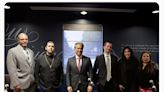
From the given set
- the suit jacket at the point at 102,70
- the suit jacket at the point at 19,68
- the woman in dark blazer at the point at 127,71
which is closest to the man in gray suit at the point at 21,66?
the suit jacket at the point at 19,68

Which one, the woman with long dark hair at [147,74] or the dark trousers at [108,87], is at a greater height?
the woman with long dark hair at [147,74]

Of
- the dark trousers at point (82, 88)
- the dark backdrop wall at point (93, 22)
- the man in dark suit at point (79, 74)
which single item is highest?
the dark backdrop wall at point (93, 22)

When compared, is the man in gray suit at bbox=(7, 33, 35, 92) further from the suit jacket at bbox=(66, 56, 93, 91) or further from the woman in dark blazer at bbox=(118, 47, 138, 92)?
the woman in dark blazer at bbox=(118, 47, 138, 92)

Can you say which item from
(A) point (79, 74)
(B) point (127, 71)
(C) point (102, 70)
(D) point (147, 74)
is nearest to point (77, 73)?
(A) point (79, 74)

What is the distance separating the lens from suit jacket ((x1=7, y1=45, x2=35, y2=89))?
118cm

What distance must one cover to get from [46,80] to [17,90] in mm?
154

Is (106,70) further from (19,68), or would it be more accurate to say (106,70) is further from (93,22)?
(19,68)

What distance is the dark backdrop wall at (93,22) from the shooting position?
1.20 m

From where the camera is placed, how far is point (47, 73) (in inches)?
49.3

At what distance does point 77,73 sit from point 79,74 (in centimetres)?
1

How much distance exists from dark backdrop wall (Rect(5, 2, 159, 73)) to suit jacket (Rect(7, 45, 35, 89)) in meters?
0.04

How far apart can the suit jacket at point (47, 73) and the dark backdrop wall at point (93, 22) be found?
0.08 metres

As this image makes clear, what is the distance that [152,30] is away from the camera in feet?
3.84

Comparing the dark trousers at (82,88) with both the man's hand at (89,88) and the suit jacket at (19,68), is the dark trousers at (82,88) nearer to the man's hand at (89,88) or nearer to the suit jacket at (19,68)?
the man's hand at (89,88)
